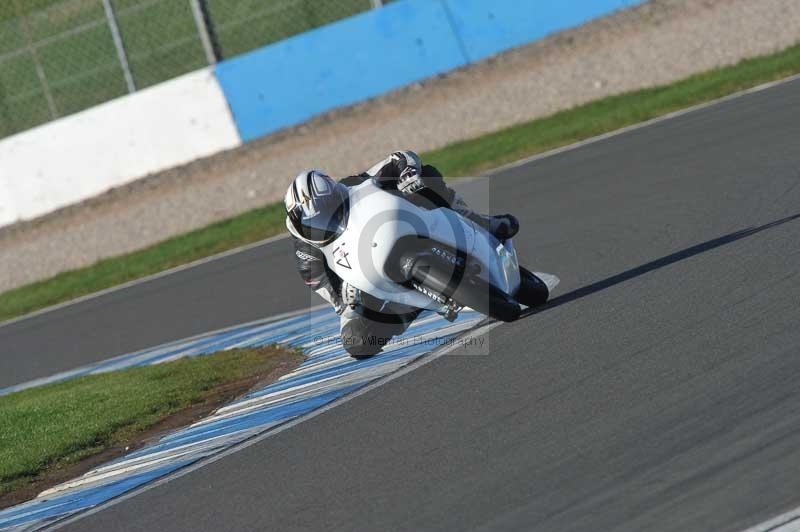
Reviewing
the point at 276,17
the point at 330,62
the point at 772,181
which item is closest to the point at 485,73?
the point at 330,62

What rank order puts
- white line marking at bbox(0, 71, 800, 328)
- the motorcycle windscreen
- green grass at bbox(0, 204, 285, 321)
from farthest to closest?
1. green grass at bbox(0, 204, 285, 321)
2. white line marking at bbox(0, 71, 800, 328)
3. the motorcycle windscreen

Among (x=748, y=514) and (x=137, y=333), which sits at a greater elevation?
(x=748, y=514)

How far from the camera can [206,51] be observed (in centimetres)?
1912

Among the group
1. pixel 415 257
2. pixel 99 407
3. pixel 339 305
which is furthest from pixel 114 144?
pixel 415 257

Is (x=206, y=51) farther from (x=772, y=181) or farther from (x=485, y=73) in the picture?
(x=772, y=181)

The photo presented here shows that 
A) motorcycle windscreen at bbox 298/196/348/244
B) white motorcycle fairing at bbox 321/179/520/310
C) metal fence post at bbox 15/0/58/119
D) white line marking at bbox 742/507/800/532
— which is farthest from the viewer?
metal fence post at bbox 15/0/58/119

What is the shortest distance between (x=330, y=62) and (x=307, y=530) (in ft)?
46.5

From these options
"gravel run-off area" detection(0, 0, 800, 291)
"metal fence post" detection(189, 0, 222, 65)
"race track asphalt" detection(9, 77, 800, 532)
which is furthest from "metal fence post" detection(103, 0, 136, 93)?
"race track asphalt" detection(9, 77, 800, 532)

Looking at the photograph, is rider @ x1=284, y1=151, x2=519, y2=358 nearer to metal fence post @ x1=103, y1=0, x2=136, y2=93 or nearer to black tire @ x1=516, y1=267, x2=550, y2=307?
black tire @ x1=516, y1=267, x2=550, y2=307

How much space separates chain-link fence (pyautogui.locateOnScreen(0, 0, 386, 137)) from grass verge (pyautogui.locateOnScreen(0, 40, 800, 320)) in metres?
3.93

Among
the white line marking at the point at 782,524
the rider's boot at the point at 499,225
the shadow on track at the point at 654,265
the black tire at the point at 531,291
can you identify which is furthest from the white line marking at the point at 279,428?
the white line marking at the point at 782,524

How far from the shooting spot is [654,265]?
8109mm

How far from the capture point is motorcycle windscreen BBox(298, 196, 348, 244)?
7.11 metres

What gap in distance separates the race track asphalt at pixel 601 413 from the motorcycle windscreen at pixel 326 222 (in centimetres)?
97
